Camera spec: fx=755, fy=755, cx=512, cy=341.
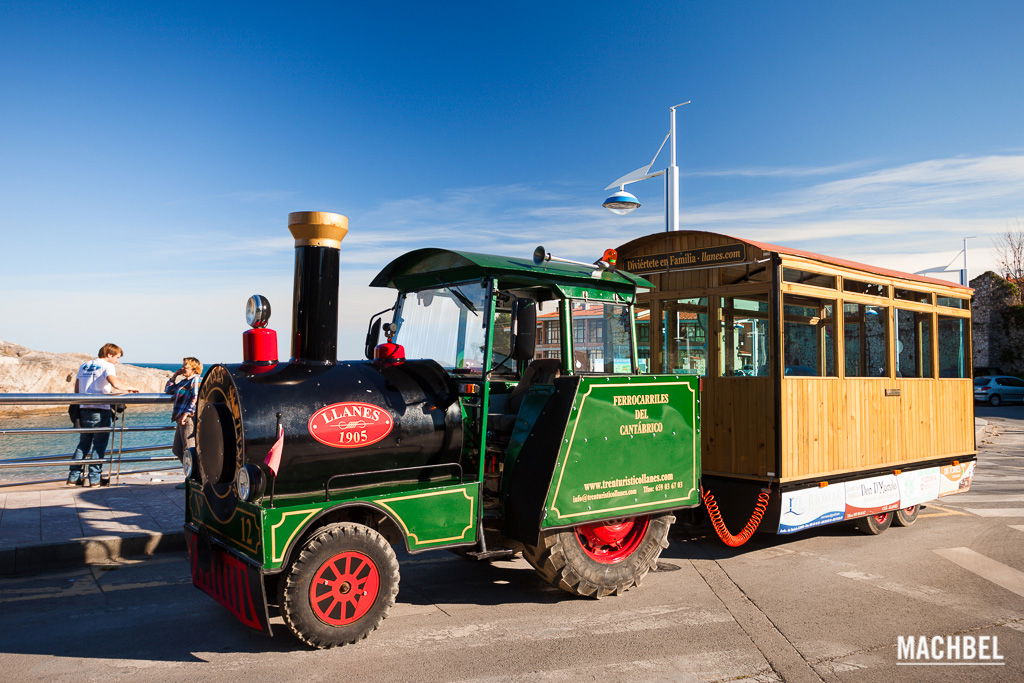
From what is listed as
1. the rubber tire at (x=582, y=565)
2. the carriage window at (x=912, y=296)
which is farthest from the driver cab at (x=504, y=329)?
the carriage window at (x=912, y=296)

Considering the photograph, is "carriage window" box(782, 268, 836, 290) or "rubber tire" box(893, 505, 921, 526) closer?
"carriage window" box(782, 268, 836, 290)

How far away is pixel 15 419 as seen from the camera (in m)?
33.2

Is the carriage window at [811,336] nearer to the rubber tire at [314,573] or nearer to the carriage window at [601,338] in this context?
the carriage window at [601,338]

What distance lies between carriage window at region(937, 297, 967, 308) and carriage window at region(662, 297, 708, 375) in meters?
3.48

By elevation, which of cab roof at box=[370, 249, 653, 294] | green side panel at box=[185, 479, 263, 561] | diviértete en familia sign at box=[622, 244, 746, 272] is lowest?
green side panel at box=[185, 479, 263, 561]

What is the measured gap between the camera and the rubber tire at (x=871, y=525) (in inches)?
322

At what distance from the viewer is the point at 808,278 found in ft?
23.8

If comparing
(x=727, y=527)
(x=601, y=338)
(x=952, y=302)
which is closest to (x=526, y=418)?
(x=601, y=338)

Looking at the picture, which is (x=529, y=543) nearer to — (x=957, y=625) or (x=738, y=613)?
(x=738, y=613)

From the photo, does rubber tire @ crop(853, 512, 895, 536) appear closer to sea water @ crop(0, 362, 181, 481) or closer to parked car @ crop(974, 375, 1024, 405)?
sea water @ crop(0, 362, 181, 481)

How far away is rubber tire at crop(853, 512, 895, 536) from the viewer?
8.19 meters

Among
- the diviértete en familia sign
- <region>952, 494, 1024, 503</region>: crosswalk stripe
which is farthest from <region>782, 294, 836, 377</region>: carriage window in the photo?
<region>952, 494, 1024, 503</region>: crosswalk stripe

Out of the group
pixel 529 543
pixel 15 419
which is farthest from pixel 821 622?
pixel 15 419

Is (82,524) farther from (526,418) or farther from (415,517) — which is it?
(526,418)
